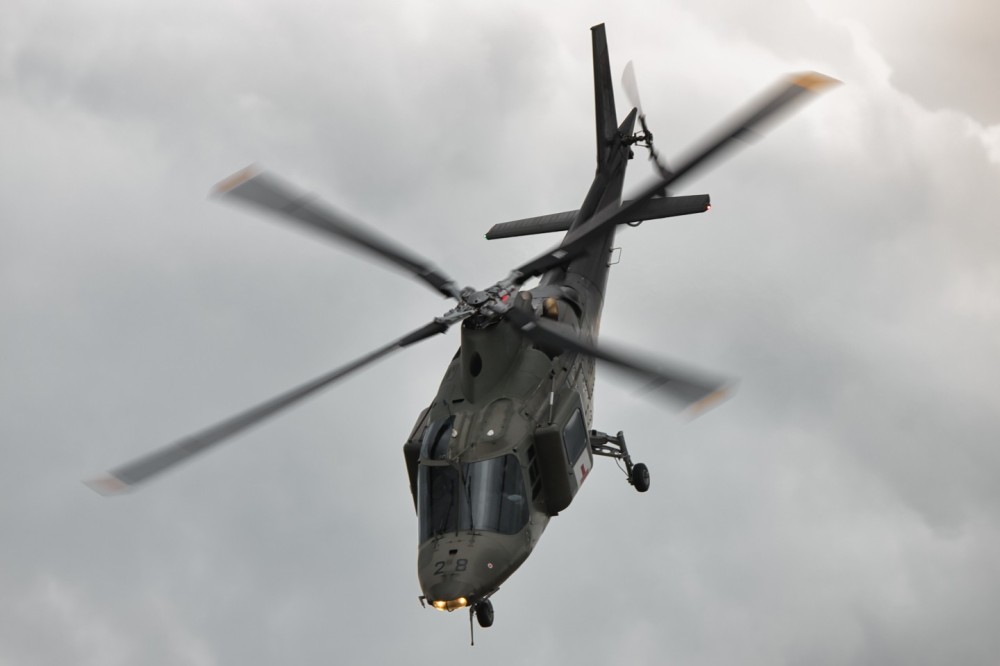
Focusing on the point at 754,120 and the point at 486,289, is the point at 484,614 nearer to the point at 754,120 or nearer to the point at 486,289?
the point at 486,289

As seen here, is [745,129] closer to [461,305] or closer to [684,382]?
[684,382]

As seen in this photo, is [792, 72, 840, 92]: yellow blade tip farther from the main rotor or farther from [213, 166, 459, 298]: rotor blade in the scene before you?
[213, 166, 459, 298]: rotor blade

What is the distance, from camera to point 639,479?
2858cm

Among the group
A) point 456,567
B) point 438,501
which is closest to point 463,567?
point 456,567

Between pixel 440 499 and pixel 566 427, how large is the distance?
317cm

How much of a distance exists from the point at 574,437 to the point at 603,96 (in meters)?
12.3

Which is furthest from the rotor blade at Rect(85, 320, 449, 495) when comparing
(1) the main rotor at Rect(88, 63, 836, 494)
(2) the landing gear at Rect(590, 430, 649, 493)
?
(2) the landing gear at Rect(590, 430, 649, 493)

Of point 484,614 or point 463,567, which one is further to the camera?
point 484,614

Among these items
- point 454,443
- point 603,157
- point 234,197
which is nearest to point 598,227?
point 454,443

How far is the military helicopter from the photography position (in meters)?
22.9

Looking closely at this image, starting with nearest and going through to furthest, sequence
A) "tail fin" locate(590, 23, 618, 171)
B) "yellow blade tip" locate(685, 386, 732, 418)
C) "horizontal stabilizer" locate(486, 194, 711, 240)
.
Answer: "yellow blade tip" locate(685, 386, 732, 418)
"horizontal stabilizer" locate(486, 194, 711, 240)
"tail fin" locate(590, 23, 618, 171)

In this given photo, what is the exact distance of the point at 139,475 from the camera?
22.3m

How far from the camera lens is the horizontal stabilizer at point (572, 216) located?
32.0 m

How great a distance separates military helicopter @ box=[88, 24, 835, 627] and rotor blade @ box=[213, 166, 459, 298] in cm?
2
